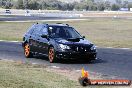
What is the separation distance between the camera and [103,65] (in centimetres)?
1731

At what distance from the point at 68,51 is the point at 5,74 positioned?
520 centimetres

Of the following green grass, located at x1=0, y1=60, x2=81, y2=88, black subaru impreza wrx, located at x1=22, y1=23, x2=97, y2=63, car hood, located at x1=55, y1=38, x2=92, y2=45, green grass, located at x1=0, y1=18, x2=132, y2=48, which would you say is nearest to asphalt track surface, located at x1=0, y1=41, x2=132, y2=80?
black subaru impreza wrx, located at x1=22, y1=23, x2=97, y2=63

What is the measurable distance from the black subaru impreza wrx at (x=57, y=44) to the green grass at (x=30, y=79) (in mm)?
2669

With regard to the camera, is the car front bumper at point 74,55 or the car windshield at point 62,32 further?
the car windshield at point 62,32

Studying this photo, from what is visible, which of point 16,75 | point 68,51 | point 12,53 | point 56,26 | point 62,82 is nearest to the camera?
point 62,82

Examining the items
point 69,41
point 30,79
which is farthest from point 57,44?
point 30,79

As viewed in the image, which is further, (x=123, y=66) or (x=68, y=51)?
(x=68, y=51)

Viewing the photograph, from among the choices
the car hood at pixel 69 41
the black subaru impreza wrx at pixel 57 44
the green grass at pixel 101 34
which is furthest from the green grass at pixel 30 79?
the green grass at pixel 101 34

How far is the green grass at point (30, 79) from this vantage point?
11250 mm

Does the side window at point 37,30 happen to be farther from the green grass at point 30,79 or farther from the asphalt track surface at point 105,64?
the green grass at point 30,79

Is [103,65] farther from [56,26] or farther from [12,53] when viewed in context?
[12,53]

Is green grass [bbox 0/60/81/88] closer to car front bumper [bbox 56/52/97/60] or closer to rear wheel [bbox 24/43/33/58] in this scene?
car front bumper [bbox 56/52/97/60]

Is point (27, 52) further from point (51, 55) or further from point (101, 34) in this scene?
point (101, 34)

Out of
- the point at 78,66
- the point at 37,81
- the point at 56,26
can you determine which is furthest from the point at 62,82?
the point at 56,26
